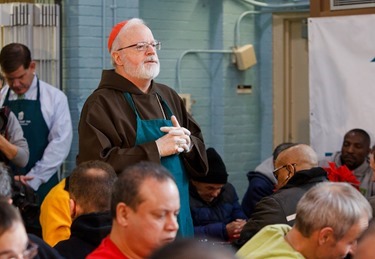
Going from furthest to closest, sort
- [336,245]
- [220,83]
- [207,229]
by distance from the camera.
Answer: [220,83] < [207,229] < [336,245]

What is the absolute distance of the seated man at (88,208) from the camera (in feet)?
11.9

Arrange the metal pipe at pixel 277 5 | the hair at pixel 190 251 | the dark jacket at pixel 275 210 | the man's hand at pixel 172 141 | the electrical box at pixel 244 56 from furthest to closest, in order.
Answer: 1. the metal pipe at pixel 277 5
2. the electrical box at pixel 244 56
3. the dark jacket at pixel 275 210
4. the man's hand at pixel 172 141
5. the hair at pixel 190 251

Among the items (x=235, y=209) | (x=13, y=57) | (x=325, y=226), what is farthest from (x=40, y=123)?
(x=325, y=226)

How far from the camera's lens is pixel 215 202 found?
6.12 meters

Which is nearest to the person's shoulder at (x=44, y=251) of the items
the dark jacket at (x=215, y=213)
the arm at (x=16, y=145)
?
the dark jacket at (x=215, y=213)

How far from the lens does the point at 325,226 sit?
343cm

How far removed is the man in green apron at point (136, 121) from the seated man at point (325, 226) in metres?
0.95

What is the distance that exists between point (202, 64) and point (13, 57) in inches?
86.7

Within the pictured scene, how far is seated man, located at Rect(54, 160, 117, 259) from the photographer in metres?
3.61

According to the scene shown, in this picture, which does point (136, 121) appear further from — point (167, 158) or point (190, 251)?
point (190, 251)

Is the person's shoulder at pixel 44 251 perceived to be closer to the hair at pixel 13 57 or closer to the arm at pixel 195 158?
the arm at pixel 195 158

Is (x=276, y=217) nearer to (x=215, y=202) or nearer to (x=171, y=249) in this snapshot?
(x=215, y=202)

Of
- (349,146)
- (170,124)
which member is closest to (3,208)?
(170,124)

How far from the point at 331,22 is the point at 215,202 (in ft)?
5.82
